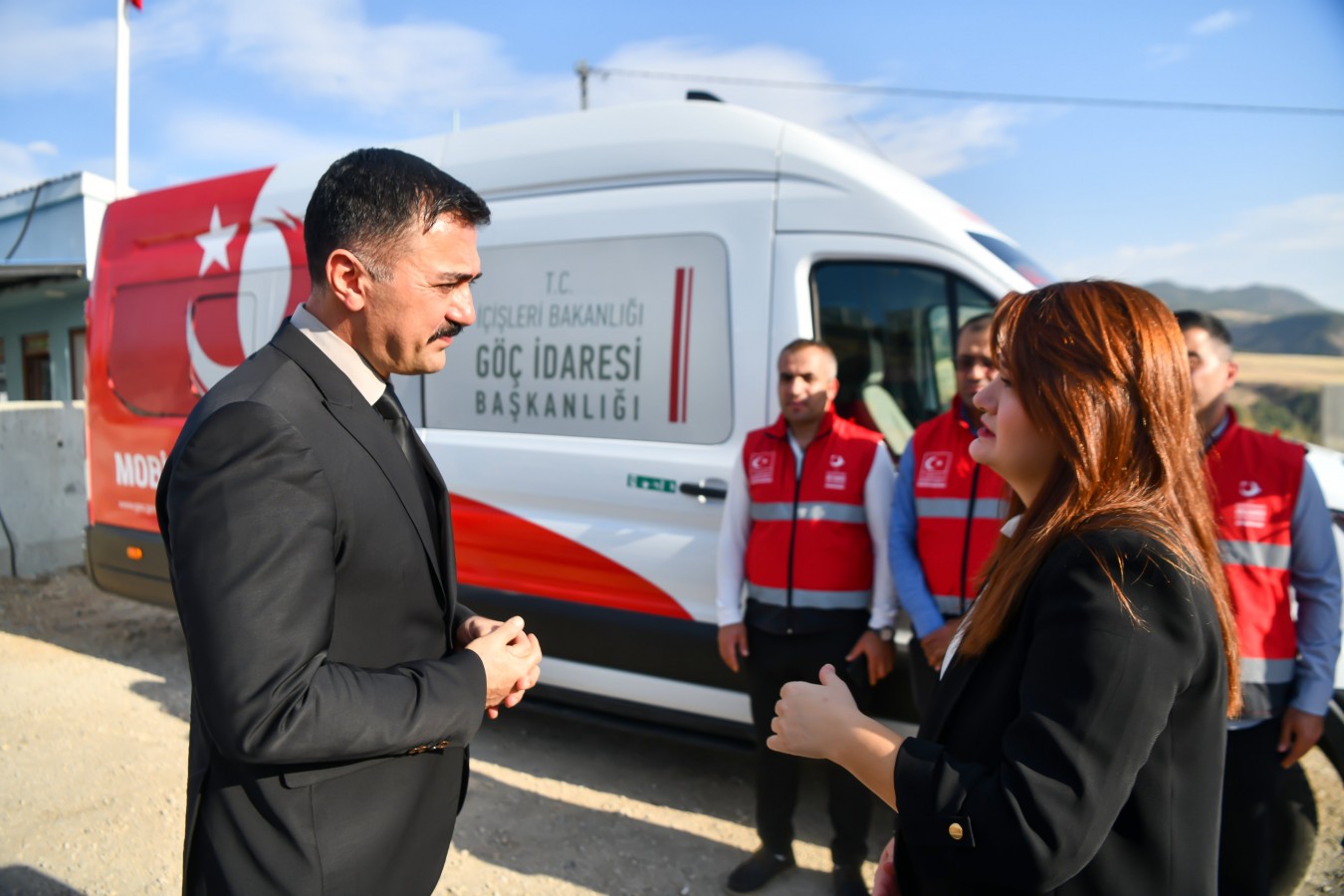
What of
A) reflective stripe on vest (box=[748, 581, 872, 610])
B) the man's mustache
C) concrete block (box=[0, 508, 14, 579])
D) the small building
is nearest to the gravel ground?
reflective stripe on vest (box=[748, 581, 872, 610])

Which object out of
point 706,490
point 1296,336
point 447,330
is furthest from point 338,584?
point 1296,336

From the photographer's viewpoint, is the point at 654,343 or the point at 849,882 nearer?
the point at 849,882

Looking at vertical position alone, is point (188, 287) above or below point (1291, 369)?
below

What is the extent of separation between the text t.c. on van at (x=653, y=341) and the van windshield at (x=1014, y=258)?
2cm

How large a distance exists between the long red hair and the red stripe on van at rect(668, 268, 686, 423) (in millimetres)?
2139

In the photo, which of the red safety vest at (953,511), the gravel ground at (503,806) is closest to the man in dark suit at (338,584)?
the red safety vest at (953,511)

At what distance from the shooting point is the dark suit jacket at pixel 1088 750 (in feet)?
3.24

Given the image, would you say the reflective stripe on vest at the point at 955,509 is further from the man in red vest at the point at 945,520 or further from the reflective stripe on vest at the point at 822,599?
the reflective stripe on vest at the point at 822,599

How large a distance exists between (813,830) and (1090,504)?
2.60m

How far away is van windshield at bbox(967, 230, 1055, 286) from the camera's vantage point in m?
3.04

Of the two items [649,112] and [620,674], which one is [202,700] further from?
[649,112]

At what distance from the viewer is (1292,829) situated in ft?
8.16

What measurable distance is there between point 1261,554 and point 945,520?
0.79 metres

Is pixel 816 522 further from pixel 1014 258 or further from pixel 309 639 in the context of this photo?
pixel 309 639
